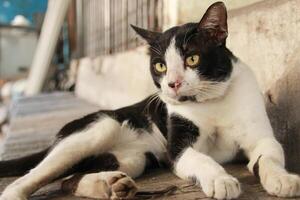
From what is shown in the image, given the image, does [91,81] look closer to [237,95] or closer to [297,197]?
[237,95]

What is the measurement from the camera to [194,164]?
1207mm

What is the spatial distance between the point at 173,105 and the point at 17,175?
538 millimetres

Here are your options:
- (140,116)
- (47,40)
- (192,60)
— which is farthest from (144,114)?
(47,40)

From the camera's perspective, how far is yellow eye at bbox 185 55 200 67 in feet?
4.14

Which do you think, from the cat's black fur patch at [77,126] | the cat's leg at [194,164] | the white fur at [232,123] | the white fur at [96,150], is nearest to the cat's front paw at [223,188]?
the cat's leg at [194,164]

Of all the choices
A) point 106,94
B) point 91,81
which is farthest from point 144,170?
point 91,81

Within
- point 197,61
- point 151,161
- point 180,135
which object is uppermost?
point 197,61

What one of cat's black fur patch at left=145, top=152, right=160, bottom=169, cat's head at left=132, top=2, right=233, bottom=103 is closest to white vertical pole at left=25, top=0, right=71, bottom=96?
cat's black fur patch at left=145, top=152, right=160, bottom=169

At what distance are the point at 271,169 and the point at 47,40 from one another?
4.84 m

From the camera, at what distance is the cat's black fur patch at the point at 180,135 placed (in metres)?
1.32

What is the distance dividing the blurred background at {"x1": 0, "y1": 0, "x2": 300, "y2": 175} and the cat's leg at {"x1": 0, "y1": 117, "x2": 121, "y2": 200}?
47cm

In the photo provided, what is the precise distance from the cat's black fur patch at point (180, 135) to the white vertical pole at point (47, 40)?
→ 3792mm

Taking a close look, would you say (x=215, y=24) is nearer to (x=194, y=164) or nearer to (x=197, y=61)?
(x=197, y=61)

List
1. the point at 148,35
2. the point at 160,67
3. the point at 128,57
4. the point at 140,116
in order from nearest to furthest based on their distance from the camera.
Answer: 1. the point at 160,67
2. the point at 148,35
3. the point at 140,116
4. the point at 128,57
